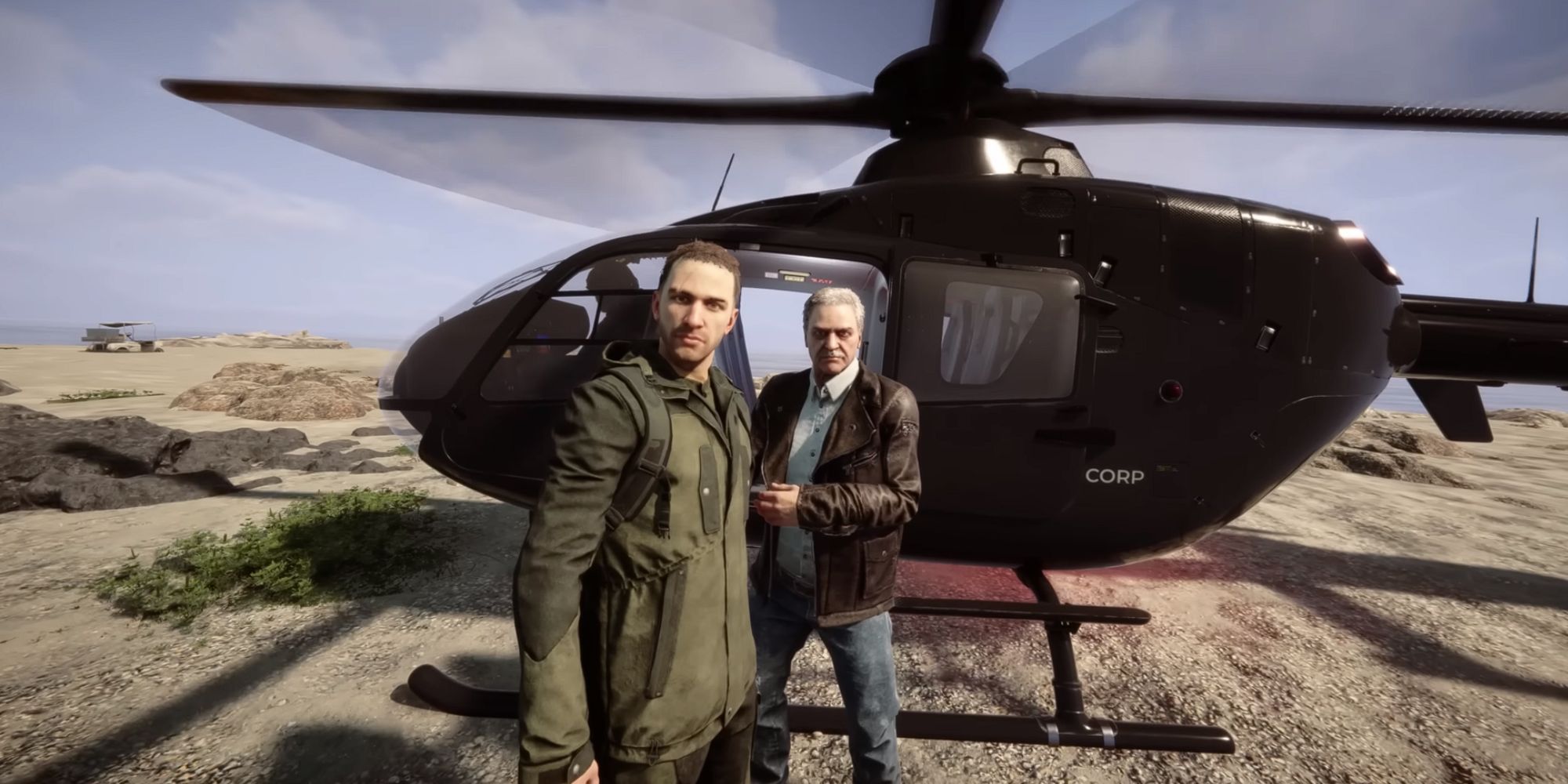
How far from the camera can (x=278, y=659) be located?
3094mm

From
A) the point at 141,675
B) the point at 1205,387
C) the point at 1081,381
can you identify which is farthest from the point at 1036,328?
the point at 141,675

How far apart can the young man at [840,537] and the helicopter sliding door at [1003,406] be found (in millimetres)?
1117

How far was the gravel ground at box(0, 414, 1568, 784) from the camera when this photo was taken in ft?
8.11

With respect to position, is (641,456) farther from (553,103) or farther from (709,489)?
(553,103)

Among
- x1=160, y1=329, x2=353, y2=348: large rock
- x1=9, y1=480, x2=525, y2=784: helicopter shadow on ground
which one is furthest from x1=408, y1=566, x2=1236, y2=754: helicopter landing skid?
x1=160, y1=329, x2=353, y2=348: large rock

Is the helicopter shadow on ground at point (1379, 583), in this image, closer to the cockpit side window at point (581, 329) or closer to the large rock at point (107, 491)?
the cockpit side window at point (581, 329)

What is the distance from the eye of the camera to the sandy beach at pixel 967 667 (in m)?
2.48

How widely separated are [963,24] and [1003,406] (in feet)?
7.73

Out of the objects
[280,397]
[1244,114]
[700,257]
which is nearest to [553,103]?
[700,257]

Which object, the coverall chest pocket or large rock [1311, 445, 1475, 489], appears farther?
large rock [1311, 445, 1475, 489]

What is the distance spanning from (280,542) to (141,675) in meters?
1.32

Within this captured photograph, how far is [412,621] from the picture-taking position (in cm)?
353

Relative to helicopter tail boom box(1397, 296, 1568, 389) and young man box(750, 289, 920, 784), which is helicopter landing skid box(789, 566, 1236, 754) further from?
helicopter tail boom box(1397, 296, 1568, 389)

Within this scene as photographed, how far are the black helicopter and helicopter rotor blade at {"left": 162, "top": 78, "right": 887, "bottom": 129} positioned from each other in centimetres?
2
